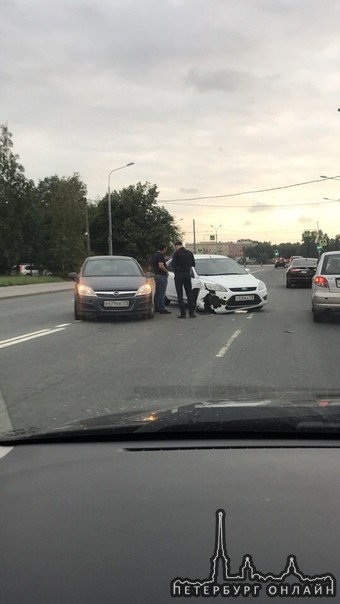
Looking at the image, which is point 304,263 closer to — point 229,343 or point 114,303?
point 114,303

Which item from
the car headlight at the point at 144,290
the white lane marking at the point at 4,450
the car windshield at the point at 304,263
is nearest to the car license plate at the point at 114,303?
the car headlight at the point at 144,290

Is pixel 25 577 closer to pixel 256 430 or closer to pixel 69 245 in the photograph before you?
pixel 256 430

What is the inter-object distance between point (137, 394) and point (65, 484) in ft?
11.5

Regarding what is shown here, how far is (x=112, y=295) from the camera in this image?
12383 millimetres

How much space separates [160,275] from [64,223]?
44009 mm

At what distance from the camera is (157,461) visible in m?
2.62

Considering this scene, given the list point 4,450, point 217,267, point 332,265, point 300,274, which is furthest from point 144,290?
point 300,274

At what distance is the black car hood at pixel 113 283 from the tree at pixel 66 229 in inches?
1701

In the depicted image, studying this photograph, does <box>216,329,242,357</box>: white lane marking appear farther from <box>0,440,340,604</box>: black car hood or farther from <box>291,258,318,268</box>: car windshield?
<box>291,258,318,268</box>: car windshield

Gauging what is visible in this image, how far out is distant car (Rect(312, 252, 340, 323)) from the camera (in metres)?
11.8

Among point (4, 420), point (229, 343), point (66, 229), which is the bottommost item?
point (229, 343)

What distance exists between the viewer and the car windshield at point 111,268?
13.4 meters

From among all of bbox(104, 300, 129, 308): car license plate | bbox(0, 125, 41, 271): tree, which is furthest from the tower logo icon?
bbox(0, 125, 41, 271): tree

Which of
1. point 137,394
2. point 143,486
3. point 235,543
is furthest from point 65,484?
point 137,394
